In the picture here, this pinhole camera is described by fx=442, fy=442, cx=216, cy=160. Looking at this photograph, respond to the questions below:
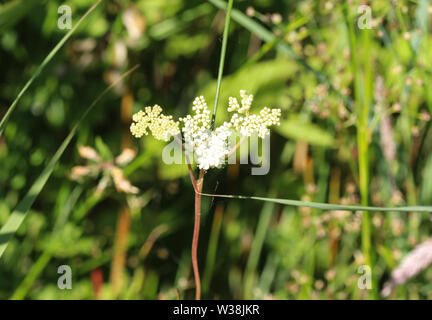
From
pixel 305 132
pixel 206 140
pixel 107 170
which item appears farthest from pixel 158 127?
pixel 305 132

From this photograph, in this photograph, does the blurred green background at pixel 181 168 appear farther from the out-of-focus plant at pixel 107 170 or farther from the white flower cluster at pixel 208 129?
the white flower cluster at pixel 208 129

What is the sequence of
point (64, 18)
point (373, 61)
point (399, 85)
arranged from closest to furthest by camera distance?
point (399, 85) → point (64, 18) → point (373, 61)

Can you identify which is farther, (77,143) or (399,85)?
(77,143)

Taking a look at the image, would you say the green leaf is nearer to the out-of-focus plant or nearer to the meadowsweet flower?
the out-of-focus plant

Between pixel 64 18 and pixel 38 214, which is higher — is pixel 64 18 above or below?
above

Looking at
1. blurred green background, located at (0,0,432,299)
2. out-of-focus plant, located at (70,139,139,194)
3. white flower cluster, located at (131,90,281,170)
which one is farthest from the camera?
blurred green background, located at (0,0,432,299)

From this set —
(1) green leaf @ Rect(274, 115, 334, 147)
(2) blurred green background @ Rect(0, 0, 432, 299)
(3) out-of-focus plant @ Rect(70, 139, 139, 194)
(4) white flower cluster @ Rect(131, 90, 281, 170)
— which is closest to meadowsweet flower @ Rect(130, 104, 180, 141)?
(4) white flower cluster @ Rect(131, 90, 281, 170)

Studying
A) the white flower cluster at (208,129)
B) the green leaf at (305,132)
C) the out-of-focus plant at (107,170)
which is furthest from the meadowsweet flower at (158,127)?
the green leaf at (305,132)
